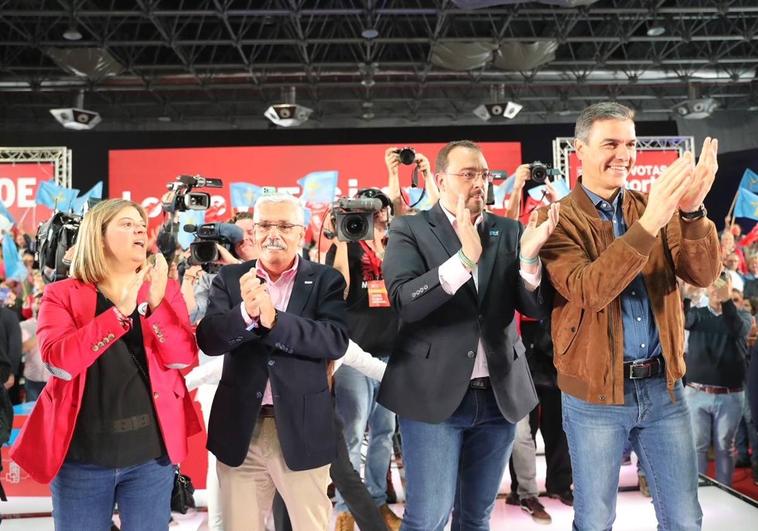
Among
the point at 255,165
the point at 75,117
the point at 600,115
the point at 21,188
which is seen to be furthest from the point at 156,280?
the point at 75,117

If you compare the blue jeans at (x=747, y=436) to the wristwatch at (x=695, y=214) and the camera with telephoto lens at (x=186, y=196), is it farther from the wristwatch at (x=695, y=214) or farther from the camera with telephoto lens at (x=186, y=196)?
the camera with telephoto lens at (x=186, y=196)

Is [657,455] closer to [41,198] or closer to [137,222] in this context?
[137,222]

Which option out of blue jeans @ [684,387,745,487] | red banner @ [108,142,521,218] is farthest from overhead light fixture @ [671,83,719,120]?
blue jeans @ [684,387,745,487]

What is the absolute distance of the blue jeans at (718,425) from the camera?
4.76 meters

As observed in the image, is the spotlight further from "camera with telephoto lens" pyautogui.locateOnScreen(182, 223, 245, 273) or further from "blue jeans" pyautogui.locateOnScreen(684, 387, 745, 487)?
"camera with telephoto lens" pyautogui.locateOnScreen(182, 223, 245, 273)

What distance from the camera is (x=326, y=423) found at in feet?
7.27

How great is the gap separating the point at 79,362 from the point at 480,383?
1.18m

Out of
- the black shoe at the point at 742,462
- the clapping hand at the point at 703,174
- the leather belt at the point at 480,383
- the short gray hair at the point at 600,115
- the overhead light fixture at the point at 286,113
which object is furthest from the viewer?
the overhead light fixture at the point at 286,113

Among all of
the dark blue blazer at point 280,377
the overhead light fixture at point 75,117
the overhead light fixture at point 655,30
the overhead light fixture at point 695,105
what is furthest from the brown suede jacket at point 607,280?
the overhead light fixture at point 695,105

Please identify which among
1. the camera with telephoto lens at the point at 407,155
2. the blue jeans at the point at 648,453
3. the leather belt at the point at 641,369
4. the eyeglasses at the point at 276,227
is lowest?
the blue jeans at the point at 648,453

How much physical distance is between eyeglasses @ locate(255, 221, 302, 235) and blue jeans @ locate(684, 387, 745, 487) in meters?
3.73

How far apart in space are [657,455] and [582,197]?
78 centimetres

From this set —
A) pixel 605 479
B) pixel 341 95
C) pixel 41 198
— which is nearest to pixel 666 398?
pixel 605 479

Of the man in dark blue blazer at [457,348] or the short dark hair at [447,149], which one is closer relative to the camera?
the man in dark blue blazer at [457,348]
